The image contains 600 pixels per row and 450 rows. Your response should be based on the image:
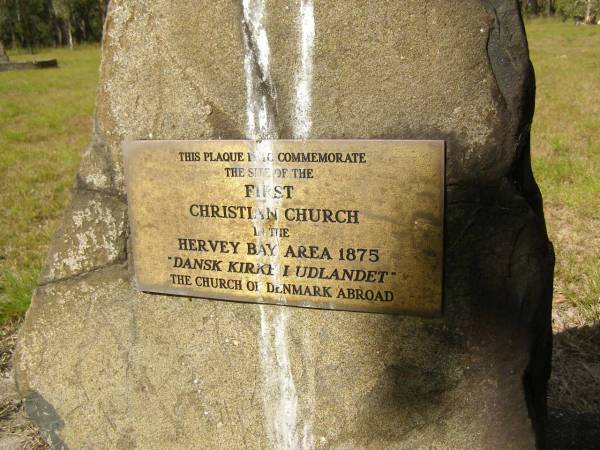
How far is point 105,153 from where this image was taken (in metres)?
1.72

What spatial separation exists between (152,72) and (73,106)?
27.4ft

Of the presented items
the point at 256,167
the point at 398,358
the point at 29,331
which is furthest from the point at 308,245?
the point at 29,331

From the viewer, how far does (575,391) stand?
7.28 ft

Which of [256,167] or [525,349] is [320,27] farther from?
[525,349]

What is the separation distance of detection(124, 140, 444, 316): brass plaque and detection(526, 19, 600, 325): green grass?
1.54 metres

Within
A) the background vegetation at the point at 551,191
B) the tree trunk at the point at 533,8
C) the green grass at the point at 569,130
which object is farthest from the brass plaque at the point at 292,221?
the tree trunk at the point at 533,8

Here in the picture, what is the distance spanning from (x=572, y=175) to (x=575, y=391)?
2.54 meters

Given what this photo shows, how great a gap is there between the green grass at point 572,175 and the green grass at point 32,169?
2.70m

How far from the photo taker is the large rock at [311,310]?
141 cm

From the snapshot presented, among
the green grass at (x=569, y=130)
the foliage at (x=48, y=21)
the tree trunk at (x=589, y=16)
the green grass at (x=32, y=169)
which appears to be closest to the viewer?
the green grass at (x=32, y=169)

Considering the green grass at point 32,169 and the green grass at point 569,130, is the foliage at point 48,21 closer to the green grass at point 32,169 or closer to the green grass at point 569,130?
the green grass at point 32,169

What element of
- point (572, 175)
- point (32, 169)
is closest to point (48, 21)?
point (32, 169)

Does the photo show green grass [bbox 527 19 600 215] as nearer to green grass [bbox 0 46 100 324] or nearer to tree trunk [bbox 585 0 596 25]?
green grass [bbox 0 46 100 324]

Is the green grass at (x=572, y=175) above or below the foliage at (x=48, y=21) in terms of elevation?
below
